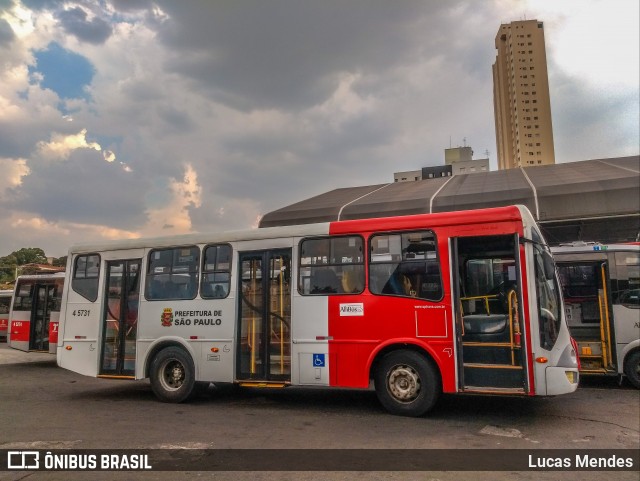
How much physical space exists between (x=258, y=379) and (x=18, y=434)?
3.53 m

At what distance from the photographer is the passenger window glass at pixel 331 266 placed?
25.8 feet

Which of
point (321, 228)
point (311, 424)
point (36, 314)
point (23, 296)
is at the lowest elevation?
point (311, 424)

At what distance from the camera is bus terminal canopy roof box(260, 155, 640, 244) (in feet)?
53.4

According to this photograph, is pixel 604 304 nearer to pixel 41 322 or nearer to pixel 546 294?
pixel 546 294

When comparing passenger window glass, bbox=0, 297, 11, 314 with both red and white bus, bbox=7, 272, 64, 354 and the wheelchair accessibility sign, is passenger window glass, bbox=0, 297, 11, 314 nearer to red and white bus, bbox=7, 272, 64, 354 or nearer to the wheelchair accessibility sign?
red and white bus, bbox=7, 272, 64, 354

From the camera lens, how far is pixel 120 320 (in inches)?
375

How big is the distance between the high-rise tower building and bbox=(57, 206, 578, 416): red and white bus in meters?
110

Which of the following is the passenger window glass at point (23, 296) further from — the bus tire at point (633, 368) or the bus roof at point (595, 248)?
the bus tire at point (633, 368)

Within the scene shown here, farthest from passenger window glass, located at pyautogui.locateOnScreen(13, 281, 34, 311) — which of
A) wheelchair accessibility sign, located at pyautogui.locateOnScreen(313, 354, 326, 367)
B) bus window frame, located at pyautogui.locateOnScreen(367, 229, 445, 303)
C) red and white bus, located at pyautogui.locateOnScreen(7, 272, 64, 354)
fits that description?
bus window frame, located at pyautogui.locateOnScreen(367, 229, 445, 303)

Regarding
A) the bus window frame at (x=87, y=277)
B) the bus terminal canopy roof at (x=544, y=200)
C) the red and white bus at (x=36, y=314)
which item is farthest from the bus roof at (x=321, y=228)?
the bus terminal canopy roof at (x=544, y=200)

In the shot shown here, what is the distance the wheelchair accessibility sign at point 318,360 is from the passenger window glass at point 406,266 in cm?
139

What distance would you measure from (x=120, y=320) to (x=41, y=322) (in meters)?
7.96

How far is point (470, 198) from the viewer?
18.0 m

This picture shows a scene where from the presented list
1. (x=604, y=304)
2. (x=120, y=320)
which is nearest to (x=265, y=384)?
(x=120, y=320)
